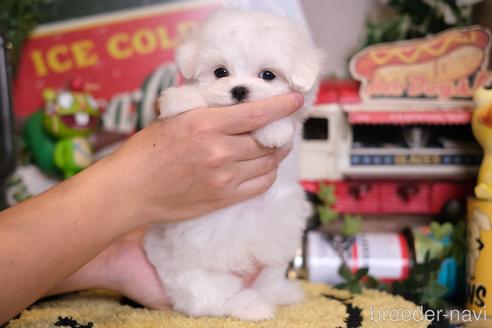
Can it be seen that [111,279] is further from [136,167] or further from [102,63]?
[102,63]

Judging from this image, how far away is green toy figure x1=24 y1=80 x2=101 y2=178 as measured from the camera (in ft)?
5.78

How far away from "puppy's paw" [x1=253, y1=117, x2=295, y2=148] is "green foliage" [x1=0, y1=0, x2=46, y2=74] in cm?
110

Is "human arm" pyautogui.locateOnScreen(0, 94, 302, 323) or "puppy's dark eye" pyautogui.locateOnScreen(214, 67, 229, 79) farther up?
"puppy's dark eye" pyautogui.locateOnScreen(214, 67, 229, 79)

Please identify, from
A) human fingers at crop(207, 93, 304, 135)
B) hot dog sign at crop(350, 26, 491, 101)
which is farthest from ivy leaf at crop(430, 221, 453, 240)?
human fingers at crop(207, 93, 304, 135)

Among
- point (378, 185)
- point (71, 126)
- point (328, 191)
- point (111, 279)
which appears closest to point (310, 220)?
point (328, 191)

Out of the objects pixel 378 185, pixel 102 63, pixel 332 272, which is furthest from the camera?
pixel 102 63

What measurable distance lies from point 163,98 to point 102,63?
3.10ft

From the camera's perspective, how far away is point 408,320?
45.9 inches

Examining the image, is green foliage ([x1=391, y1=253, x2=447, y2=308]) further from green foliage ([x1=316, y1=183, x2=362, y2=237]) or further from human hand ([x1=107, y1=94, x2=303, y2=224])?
human hand ([x1=107, y1=94, x2=303, y2=224])

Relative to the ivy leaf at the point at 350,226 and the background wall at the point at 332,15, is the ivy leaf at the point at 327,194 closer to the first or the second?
the ivy leaf at the point at 350,226

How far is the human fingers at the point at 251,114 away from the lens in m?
1.04

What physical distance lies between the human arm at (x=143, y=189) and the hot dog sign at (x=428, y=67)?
62cm

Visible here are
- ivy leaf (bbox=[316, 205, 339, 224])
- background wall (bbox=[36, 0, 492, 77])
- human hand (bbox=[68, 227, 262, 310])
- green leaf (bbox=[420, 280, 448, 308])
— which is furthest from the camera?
background wall (bbox=[36, 0, 492, 77])

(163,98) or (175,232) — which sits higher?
(163,98)
